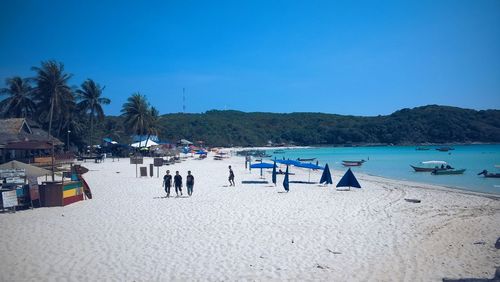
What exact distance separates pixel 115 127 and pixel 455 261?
80.5 metres

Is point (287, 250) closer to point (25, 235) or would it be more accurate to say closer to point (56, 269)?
point (56, 269)

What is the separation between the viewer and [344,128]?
14525 cm

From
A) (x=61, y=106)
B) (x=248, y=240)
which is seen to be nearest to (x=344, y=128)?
(x=61, y=106)

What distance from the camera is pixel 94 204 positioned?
1320cm

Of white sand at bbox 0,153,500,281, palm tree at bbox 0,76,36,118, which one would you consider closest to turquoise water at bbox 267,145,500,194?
white sand at bbox 0,153,500,281

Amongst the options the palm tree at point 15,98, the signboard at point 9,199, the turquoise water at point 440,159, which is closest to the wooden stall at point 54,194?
the signboard at point 9,199

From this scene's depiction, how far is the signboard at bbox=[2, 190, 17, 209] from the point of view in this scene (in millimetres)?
11352

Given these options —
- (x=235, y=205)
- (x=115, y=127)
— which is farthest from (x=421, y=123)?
(x=235, y=205)

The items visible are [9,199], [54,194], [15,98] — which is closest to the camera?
[9,199]

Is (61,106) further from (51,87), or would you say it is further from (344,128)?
(344,128)

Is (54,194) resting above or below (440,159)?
above

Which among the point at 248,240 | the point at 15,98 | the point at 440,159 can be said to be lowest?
the point at 440,159

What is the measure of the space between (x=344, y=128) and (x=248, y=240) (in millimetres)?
142564

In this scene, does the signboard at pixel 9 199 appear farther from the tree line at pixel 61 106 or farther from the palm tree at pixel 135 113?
the palm tree at pixel 135 113
